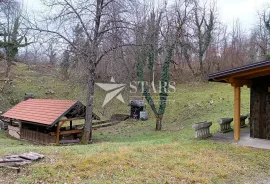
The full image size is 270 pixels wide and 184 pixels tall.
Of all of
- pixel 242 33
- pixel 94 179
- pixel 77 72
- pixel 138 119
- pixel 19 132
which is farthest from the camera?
pixel 242 33

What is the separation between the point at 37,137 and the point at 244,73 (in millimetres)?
10800

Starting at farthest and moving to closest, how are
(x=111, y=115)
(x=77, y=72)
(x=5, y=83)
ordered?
1. (x=5, y=83)
2. (x=111, y=115)
3. (x=77, y=72)

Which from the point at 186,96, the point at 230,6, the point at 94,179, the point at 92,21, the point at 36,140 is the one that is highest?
the point at 230,6

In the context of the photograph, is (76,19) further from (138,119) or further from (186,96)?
(186,96)

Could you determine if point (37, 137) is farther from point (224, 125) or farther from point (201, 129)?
point (224, 125)

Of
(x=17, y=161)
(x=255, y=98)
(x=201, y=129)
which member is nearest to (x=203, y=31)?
(x=255, y=98)

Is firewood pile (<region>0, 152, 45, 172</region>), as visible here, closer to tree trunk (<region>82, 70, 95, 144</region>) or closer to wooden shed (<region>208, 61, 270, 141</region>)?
wooden shed (<region>208, 61, 270, 141</region>)

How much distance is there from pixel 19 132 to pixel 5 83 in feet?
39.1

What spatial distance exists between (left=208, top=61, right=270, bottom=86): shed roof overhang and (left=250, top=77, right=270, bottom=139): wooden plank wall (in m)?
0.40

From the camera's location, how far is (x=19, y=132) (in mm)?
15070

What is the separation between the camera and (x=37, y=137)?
13.7m

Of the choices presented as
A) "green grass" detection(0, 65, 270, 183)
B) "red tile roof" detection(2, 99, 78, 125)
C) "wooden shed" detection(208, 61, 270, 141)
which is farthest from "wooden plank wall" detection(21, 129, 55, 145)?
"wooden shed" detection(208, 61, 270, 141)

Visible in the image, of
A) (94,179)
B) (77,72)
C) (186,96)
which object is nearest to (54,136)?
(77,72)

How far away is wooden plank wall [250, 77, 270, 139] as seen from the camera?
930 cm
